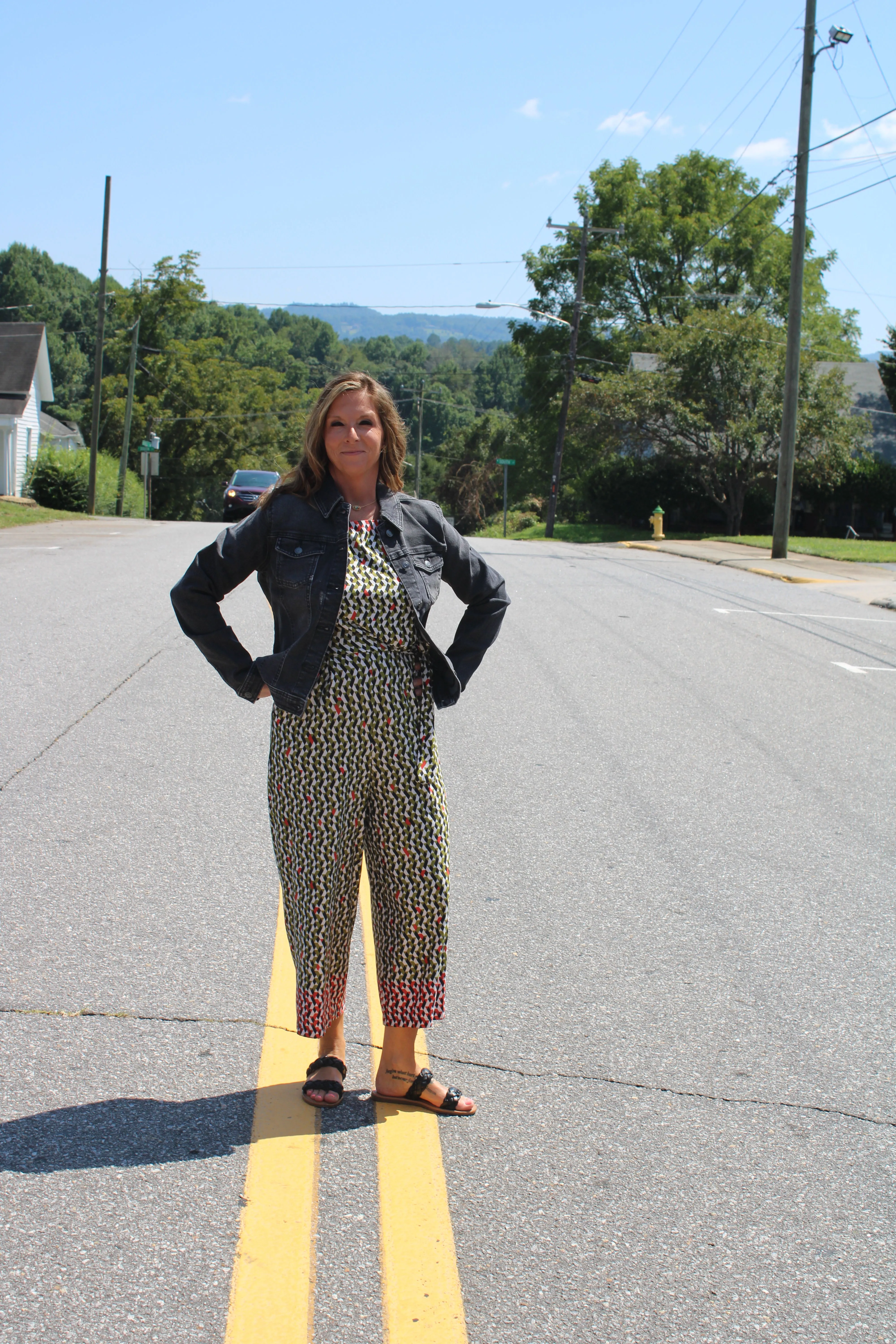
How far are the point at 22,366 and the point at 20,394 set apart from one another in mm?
1828

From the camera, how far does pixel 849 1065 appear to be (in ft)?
11.0

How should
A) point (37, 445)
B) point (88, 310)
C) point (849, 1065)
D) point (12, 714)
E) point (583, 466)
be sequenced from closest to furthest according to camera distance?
point (849, 1065) < point (12, 714) < point (37, 445) < point (583, 466) < point (88, 310)

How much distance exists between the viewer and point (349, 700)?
297 cm

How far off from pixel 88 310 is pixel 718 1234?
104 metres

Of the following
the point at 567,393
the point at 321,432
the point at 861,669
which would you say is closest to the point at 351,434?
the point at 321,432

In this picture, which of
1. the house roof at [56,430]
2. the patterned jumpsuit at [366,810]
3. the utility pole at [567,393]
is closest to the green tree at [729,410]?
the utility pole at [567,393]

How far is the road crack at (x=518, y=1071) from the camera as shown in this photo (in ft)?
10.2

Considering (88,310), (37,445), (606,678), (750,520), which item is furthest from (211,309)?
(606,678)

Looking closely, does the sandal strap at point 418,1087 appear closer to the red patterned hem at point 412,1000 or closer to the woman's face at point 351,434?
the red patterned hem at point 412,1000

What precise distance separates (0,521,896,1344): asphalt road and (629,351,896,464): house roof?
31119mm

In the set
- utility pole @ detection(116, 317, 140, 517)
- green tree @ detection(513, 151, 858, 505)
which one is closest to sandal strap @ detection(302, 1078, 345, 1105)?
utility pole @ detection(116, 317, 140, 517)

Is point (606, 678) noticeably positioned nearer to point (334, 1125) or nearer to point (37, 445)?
point (334, 1125)

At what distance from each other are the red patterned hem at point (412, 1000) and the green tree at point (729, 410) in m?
30.4

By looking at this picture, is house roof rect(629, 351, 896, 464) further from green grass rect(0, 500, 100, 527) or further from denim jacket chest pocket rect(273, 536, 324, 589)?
denim jacket chest pocket rect(273, 536, 324, 589)
